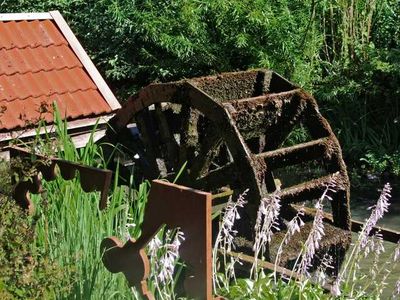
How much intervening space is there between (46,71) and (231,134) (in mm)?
1381

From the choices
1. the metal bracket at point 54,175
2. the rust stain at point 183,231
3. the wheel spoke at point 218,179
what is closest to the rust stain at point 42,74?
the wheel spoke at point 218,179

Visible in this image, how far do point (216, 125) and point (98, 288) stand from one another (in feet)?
10.1

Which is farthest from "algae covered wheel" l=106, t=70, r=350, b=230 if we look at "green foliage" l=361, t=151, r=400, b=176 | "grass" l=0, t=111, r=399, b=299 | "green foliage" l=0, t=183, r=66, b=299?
A: "green foliage" l=0, t=183, r=66, b=299

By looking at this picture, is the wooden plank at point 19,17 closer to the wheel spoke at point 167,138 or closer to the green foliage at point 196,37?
the wheel spoke at point 167,138

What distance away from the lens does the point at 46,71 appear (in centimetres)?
610

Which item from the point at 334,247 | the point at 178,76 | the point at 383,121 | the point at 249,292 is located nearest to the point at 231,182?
the point at 334,247

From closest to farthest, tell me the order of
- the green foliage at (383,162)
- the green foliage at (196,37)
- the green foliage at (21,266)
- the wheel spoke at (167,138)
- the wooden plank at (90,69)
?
1. the green foliage at (21,266)
2. the wooden plank at (90,69)
3. the wheel spoke at (167,138)
4. the green foliage at (196,37)
5. the green foliage at (383,162)

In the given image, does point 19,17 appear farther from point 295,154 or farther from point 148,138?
point 295,154

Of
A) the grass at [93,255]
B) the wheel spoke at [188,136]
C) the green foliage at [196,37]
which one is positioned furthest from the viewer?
the green foliage at [196,37]

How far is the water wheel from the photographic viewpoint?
627 centimetres

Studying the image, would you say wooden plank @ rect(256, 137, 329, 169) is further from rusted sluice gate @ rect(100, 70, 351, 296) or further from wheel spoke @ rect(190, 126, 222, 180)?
wheel spoke @ rect(190, 126, 222, 180)

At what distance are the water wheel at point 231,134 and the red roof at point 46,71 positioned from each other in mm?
775

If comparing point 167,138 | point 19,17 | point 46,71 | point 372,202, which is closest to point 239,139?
point 167,138

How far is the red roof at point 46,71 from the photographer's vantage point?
19.2ft
